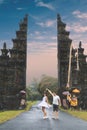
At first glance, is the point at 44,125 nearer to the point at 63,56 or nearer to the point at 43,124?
the point at 43,124

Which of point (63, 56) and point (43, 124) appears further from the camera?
point (63, 56)

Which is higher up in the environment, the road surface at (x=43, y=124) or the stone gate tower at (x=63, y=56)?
the stone gate tower at (x=63, y=56)

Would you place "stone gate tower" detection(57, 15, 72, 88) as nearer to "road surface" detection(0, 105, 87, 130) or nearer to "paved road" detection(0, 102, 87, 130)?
"road surface" detection(0, 105, 87, 130)

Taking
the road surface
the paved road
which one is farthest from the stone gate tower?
the paved road

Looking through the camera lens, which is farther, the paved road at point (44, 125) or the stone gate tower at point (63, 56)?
the stone gate tower at point (63, 56)

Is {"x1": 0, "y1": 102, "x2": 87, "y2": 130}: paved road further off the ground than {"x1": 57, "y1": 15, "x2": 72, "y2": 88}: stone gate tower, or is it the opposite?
{"x1": 57, "y1": 15, "x2": 72, "y2": 88}: stone gate tower

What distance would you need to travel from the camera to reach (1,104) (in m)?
48.3

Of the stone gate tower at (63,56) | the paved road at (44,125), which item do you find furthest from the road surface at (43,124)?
the stone gate tower at (63,56)

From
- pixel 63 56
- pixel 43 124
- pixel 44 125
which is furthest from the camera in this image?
pixel 63 56

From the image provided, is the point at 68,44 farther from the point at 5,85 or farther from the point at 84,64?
the point at 5,85

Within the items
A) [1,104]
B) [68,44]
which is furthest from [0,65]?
[68,44]

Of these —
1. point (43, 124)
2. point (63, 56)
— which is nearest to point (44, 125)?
point (43, 124)

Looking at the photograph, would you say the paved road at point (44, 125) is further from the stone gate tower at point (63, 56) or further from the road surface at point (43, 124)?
the stone gate tower at point (63, 56)

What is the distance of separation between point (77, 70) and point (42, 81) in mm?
25018
